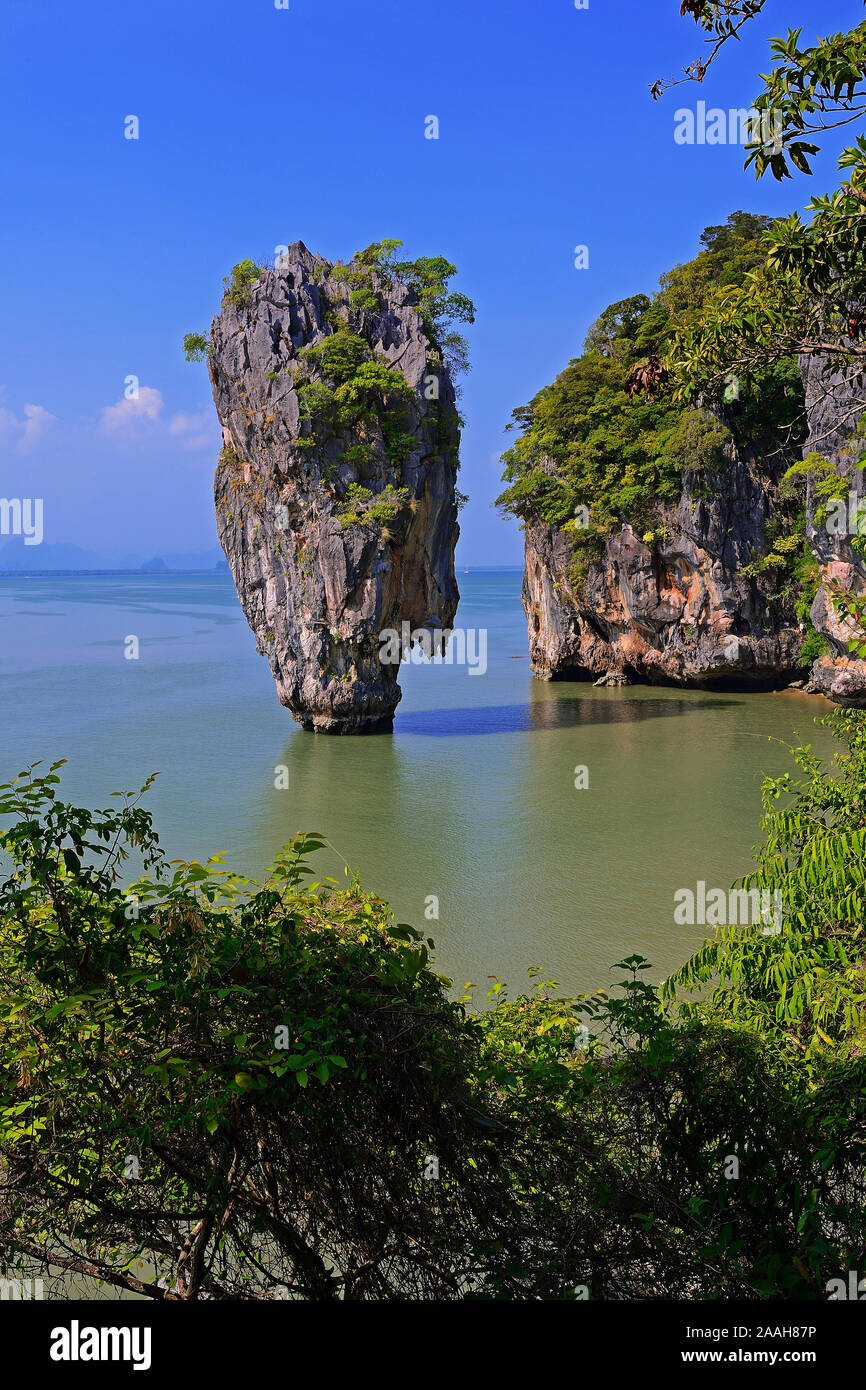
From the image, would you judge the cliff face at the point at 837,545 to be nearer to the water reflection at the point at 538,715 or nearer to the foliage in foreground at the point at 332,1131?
the water reflection at the point at 538,715

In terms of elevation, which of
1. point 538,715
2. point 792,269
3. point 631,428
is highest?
point 631,428

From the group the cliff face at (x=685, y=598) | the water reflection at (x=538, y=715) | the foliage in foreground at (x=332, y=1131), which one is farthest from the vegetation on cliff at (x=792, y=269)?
the cliff face at (x=685, y=598)

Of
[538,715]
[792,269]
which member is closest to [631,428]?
[538,715]

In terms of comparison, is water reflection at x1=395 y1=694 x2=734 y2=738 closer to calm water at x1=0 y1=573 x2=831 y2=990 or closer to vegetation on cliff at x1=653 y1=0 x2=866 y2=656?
calm water at x1=0 y1=573 x2=831 y2=990

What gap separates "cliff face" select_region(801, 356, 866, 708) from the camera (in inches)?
830

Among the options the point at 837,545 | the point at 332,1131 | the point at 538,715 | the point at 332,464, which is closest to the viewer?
the point at 332,1131

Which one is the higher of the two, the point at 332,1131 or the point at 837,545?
the point at 837,545

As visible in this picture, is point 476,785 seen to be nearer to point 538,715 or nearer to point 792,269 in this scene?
point 538,715

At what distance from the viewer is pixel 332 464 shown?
26.0 meters

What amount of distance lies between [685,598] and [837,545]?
9.08 metres

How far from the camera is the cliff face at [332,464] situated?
83.6 ft

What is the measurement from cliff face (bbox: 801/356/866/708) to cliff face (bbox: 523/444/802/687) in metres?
4.23

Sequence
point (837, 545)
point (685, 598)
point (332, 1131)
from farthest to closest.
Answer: point (685, 598) < point (837, 545) < point (332, 1131)

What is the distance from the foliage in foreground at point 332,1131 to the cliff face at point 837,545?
18.6 m
